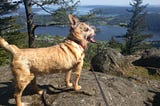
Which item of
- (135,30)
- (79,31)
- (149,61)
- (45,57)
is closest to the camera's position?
(45,57)

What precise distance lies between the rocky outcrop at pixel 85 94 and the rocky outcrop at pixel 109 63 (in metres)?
3.11

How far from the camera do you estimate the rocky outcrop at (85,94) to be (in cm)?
714

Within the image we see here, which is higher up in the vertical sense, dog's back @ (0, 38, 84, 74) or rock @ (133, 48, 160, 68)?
dog's back @ (0, 38, 84, 74)

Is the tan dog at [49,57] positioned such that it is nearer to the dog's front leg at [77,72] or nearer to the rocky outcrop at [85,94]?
the dog's front leg at [77,72]

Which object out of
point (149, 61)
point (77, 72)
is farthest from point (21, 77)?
point (149, 61)

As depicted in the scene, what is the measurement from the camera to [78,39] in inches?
273

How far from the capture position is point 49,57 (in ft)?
21.9

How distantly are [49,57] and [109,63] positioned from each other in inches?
247

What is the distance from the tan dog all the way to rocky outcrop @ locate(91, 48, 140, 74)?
5182 millimetres

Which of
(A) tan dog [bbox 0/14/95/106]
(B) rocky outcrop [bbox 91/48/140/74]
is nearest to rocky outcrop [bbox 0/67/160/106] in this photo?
(A) tan dog [bbox 0/14/95/106]

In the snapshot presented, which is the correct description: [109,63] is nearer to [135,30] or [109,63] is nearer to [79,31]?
[79,31]

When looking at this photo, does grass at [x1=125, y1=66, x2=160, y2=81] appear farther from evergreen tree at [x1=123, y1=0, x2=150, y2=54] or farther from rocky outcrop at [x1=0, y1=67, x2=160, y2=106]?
evergreen tree at [x1=123, y1=0, x2=150, y2=54]

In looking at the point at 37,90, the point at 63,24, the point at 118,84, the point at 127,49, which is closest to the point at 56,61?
the point at 37,90

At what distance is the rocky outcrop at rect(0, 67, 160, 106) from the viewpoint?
714cm
